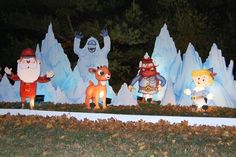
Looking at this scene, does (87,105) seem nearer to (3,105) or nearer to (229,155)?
(3,105)

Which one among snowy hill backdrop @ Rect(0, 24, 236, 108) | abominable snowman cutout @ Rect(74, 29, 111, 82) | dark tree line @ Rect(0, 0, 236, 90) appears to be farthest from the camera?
dark tree line @ Rect(0, 0, 236, 90)

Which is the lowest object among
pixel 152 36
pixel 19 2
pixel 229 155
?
pixel 229 155

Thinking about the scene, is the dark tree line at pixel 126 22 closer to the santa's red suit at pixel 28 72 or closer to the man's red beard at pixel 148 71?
the man's red beard at pixel 148 71

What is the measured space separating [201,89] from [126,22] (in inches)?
296

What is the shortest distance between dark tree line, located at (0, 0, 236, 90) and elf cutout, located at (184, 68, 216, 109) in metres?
6.42

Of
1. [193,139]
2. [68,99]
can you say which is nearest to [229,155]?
[193,139]

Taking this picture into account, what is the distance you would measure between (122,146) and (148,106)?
5.62m

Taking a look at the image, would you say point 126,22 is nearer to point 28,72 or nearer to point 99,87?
point 28,72

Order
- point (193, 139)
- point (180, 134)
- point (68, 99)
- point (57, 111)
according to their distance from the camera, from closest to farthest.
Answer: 1. point (193, 139)
2. point (180, 134)
3. point (57, 111)
4. point (68, 99)

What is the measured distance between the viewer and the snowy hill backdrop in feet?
41.5

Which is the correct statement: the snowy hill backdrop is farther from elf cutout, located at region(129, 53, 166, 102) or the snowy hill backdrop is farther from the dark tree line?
the dark tree line

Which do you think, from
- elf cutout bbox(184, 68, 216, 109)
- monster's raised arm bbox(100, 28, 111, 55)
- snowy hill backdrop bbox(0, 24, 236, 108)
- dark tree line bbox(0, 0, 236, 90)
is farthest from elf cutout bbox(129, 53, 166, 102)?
dark tree line bbox(0, 0, 236, 90)

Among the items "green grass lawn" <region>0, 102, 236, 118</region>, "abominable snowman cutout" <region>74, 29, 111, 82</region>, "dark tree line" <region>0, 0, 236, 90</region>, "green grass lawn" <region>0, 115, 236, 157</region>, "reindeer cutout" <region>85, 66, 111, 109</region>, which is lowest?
"green grass lawn" <region>0, 115, 236, 157</region>

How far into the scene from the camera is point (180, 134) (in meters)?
7.79
